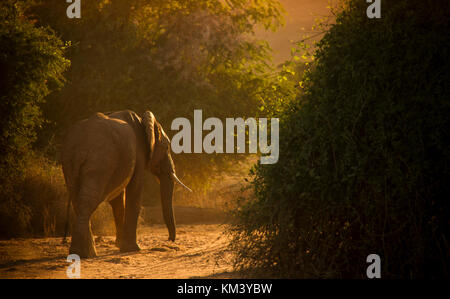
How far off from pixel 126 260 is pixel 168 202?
2878mm

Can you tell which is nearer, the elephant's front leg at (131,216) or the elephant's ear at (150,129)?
the elephant's front leg at (131,216)

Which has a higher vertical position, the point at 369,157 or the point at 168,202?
the point at 369,157

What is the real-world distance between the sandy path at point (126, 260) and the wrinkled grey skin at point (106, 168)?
1.56ft

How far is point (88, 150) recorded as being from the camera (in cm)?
879

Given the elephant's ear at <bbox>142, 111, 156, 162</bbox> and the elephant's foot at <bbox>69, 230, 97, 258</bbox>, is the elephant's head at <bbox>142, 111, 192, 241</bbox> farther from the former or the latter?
the elephant's foot at <bbox>69, 230, 97, 258</bbox>

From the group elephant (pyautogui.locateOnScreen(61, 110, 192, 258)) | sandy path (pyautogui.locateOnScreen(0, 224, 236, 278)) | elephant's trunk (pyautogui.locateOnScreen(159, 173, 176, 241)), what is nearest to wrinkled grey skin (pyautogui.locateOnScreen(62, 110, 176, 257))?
elephant (pyautogui.locateOnScreen(61, 110, 192, 258))

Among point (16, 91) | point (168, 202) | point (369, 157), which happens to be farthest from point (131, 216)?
point (369, 157)

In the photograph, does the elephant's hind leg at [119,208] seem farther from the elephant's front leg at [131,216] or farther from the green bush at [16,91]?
the green bush at [16,91]

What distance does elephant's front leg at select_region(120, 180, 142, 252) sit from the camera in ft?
32.0

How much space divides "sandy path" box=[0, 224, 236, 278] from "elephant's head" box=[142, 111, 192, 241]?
688mm

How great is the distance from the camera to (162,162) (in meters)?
11.5

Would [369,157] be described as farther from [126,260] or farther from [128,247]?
[128,247]

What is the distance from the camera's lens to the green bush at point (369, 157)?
210 inches

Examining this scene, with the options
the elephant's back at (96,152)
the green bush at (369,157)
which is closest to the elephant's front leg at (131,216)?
the elephant's back at (96,152)
